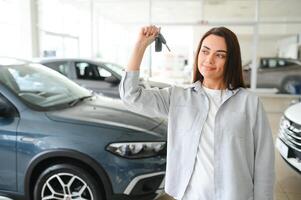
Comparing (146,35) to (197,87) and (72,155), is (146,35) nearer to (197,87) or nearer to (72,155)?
(197,87)

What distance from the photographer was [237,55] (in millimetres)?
1348

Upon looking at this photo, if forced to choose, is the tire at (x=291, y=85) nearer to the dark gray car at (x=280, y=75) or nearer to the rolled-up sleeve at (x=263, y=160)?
the dark gray car at (x=280, y=75)

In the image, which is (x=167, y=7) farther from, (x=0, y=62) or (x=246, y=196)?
(x=246, y=196)

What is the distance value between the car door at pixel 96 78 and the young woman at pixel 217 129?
13.2 ft

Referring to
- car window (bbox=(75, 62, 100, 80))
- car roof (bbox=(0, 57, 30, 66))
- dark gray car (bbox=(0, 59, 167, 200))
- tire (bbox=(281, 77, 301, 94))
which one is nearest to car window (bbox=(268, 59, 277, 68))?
tire (bbox=(281, 77, 301, 94))

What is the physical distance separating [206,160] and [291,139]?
2319mm

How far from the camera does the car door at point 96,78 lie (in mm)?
5450

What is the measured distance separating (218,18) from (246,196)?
7.31 m

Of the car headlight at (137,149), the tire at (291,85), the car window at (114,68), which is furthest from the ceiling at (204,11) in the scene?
the car headlight at (137,149)

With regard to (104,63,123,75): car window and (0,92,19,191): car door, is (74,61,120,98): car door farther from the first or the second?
(0,92,19,191): car door

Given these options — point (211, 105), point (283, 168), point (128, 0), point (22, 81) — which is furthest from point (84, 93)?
point (128, 0)

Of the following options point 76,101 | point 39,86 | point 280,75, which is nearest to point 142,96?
point 76,101

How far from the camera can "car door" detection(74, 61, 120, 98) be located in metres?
5.45

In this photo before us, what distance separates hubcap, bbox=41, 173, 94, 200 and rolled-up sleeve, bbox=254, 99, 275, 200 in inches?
56.2
